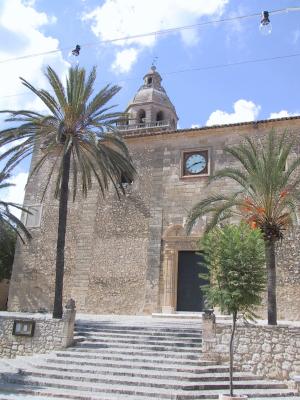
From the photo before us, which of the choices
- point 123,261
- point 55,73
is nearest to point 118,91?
point 55,73

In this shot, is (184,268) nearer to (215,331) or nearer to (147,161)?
(147,161)

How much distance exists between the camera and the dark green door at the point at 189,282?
16.7 m

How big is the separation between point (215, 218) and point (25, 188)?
11.1 metres

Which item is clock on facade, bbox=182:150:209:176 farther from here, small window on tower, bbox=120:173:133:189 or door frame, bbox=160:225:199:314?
small window on tower, bbox=120:173:133:189

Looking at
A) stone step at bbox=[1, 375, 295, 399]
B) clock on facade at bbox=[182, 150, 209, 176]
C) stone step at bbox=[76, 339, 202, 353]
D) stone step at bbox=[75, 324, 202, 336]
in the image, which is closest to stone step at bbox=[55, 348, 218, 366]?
stone step at bbox=[76, 339, 202, 353]

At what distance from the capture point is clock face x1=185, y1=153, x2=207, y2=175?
17797 mm

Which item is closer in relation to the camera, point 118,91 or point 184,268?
point 118,91

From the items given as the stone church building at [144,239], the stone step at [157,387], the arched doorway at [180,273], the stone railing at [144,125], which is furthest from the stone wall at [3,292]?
the stone step at [157,387]

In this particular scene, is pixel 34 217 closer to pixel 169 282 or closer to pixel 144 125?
pixel 169 282

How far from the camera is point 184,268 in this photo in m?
17.2

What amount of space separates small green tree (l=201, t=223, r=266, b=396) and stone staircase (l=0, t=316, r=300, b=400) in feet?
4.61

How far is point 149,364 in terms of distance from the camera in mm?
9906

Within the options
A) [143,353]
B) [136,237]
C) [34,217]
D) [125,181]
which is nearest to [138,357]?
[143,353]

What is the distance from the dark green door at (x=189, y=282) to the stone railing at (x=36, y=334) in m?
5.94
